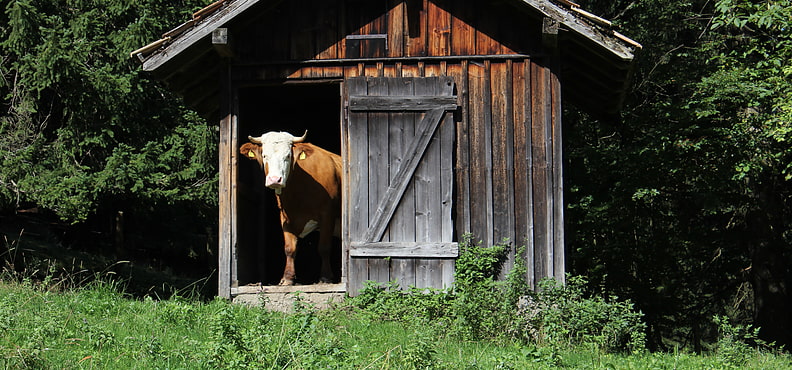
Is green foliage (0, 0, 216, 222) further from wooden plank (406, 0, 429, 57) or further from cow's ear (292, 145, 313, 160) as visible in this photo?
wooden plank (406, 0, 429, 57)

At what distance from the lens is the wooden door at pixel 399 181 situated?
1083 cm

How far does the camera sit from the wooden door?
10828 mm

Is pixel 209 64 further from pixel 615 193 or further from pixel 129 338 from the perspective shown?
Result: pixel 615 193

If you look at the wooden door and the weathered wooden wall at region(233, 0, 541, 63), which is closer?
the wooden door

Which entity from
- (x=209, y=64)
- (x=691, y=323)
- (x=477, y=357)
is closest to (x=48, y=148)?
(x=209, y=64)

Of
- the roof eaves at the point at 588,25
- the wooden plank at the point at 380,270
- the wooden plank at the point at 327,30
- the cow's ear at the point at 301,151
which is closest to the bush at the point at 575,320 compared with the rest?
the wooden plank at the point at 380,270

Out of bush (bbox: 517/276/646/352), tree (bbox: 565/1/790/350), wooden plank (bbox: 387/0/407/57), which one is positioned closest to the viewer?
bush (bbox: 517/276/646/352)

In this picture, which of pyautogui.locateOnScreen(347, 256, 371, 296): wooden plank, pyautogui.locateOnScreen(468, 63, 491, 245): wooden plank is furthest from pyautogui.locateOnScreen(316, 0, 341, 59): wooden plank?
pyautogui.locateOnScreen(347, 256, 371, 296): wooden plank

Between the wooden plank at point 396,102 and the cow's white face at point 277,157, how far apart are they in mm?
1017

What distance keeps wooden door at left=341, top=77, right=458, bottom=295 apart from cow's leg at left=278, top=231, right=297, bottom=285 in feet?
3.81

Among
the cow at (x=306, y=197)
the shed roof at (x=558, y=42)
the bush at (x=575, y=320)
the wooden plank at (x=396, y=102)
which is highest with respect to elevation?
the shed roof at (x=558, y=42)

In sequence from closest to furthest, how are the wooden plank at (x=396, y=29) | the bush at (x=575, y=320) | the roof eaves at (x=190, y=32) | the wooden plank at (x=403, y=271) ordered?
the bush at (x=575, y=320) → the roof eaves at (x=190, y=32) → the wooden plank at (x=403, y=271) → the wooden plank at (x=396, y=29)

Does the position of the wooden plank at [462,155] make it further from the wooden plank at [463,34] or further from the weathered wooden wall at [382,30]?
the weathered wooden wall at [382,30]

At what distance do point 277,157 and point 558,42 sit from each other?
3681 millimetres
